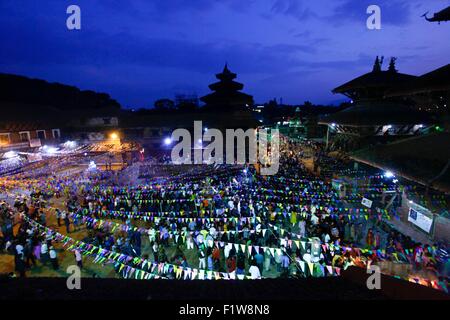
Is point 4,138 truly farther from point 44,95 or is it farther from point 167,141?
point 44,95

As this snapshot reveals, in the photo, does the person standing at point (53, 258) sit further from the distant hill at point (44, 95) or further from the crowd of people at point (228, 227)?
the distant hill at point (44, 95)

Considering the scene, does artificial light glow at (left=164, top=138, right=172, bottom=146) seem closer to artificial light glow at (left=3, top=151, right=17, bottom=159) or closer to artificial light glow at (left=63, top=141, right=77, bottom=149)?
artificial light glow at (left=63, top=141, right=77, bottom=149)

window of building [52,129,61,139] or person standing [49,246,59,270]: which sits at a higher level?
window of building [52,129,61,139]

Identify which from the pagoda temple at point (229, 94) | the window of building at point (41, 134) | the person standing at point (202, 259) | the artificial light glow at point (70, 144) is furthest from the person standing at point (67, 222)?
the window of building at point (41, 134)

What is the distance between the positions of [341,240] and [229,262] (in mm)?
4988

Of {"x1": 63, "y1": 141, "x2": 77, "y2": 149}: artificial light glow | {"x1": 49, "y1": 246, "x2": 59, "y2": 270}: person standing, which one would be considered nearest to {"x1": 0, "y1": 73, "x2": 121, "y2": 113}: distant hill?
{"x1": 63, "y1": 141, "x2": 77, "y2": 149}: artificial light glow

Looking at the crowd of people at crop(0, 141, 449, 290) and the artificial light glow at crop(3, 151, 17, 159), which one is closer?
the crowd of people at crop(0, 141, 449, 290)

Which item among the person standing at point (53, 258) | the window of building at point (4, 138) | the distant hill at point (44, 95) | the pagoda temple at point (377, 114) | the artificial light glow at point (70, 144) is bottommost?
the person standing at point (53, 258)

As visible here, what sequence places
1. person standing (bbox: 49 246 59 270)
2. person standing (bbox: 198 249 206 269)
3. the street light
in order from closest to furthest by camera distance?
person standing (bbox: 198 249 206 269) < person standing (bbox: 49 246 59 270) < the street light

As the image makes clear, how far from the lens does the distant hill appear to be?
4628 centimetres

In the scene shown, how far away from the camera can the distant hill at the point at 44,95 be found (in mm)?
46281

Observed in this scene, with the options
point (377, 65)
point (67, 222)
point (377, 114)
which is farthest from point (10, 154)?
point (377, 65)

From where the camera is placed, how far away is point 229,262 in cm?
883
